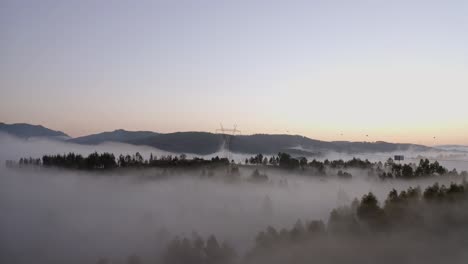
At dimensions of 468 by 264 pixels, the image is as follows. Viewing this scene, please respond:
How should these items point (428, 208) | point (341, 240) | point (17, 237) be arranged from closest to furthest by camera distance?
1. point (341, 240)
2. point (428, 208)
3. point (17, 237)

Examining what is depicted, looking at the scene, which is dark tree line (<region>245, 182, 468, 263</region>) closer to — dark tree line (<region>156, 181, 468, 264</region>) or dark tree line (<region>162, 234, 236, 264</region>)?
dark tree line (<region>156, 181, 468, 264</region>)

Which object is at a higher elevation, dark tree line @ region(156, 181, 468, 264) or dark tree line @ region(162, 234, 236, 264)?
dark tree line @ region(156, 181, 468, 264)

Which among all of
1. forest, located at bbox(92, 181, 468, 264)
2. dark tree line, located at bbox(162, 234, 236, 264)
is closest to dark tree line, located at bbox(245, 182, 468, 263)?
forest, located at bbox(92, 181, 468, 264)

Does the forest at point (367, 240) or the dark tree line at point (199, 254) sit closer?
the forest at point (367, 240)

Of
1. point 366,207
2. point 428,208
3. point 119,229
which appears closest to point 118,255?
point 119,229

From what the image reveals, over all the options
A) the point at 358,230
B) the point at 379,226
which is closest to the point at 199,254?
the point at 358,230

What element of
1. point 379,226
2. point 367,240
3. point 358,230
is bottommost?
point 367,240

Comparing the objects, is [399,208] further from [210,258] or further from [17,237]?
[17,237]

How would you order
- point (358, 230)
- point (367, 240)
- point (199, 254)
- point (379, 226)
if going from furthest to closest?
point (379, 226)
point (358, 230)
point (199, 254)
point (367, 240)

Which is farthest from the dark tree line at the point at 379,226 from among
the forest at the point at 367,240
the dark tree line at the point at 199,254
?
the dark tree line at the point at 199,254

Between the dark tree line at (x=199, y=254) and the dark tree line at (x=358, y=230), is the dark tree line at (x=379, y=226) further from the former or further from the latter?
the dark tree line at (x=199, y=254)

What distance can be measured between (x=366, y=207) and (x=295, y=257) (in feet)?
81.2

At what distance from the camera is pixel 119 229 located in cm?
19450

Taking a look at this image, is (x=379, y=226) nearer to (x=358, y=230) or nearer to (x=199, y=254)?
(x=358, y=230)
